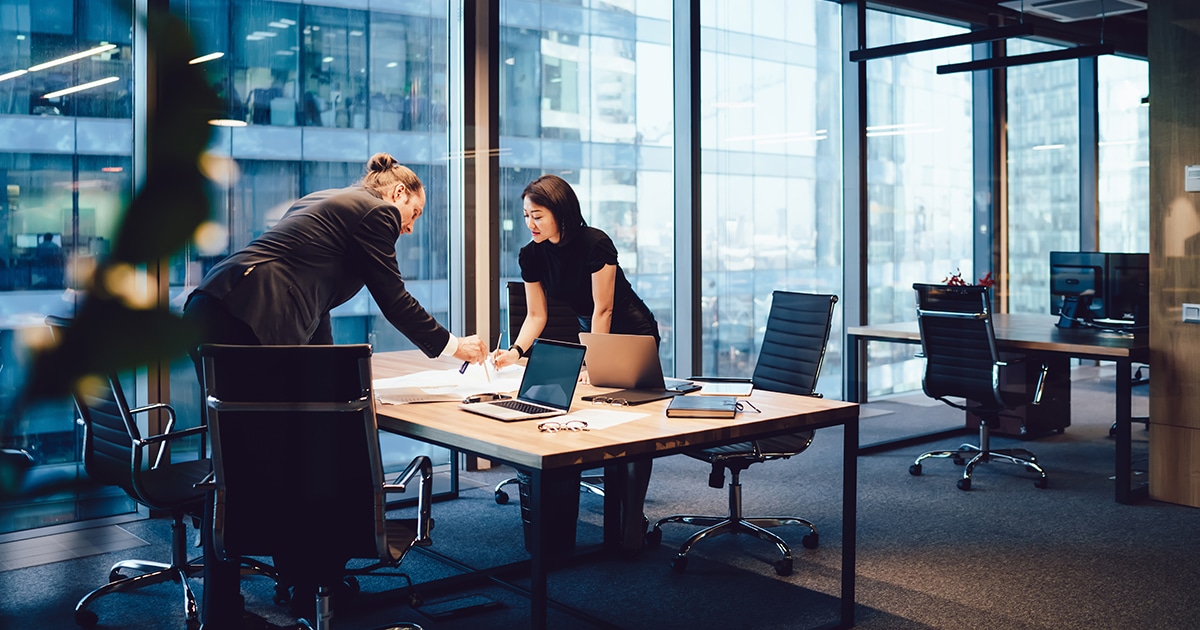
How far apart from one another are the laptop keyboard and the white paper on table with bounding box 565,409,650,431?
0.09 metres

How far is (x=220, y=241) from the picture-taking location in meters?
0.31

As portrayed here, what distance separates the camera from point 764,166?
6.86m

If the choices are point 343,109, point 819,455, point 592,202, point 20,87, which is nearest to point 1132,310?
point 819,455

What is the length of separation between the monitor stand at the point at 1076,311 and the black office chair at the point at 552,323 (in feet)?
9.46

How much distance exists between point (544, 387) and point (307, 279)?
781mm

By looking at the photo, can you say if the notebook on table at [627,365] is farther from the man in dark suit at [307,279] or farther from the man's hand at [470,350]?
the man in dark suit at [307,279]

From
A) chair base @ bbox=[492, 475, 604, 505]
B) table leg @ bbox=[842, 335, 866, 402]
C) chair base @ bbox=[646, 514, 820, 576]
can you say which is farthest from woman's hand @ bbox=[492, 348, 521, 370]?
table leg @ bbox=[842, 335, 866, 402]

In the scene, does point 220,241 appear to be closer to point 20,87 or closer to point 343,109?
point 20,87

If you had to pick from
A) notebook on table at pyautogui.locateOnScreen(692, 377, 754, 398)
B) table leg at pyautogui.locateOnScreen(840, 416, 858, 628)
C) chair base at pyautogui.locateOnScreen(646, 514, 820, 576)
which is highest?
notebook on table at pyautogui.locateOnScreen(692, 377, 754, 398)

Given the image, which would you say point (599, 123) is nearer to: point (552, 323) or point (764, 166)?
point (764, 166)

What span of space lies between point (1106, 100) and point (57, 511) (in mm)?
9602

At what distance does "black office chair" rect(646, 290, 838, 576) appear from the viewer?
3.76 m

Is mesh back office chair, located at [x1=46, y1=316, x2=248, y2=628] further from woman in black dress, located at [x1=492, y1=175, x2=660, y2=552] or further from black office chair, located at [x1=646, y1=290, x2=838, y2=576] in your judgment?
black office chair, located at [x1=646, y1=290, x2=838, y2=576]

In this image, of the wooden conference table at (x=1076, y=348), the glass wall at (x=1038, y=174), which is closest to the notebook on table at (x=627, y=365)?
the wooden conference table at (x=1076, y=348)
